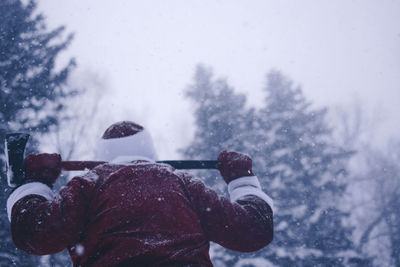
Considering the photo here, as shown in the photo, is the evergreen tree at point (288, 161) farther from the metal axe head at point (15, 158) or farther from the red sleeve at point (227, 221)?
the red sleeve at point (227, 221)

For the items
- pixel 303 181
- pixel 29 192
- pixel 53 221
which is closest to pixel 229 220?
pixel 53 221

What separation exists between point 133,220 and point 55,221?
367 mm

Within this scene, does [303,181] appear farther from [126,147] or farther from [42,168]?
[42,168]

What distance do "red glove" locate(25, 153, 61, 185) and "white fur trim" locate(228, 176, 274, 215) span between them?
1.13 metres

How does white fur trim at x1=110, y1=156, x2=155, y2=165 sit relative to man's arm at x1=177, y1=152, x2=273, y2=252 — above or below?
above

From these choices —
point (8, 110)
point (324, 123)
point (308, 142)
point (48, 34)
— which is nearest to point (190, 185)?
point (8, 110)

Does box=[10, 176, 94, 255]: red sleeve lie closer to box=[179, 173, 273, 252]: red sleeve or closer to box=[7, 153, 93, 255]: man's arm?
box=[7, 153, 93, 255]: man's arm

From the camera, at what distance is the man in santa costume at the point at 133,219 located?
4.66ft

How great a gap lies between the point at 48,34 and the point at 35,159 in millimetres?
12556

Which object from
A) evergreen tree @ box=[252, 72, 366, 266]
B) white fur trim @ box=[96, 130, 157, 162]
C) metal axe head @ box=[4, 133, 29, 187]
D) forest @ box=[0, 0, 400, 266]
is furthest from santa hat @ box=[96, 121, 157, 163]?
evergreen tree @ box=[252, 72, 366, 266]

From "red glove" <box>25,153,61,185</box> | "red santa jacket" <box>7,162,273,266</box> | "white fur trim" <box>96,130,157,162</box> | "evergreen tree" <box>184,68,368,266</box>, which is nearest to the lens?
"red santa jacket" <box>7,162,273,266</box>

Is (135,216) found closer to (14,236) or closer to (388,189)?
(14,236)

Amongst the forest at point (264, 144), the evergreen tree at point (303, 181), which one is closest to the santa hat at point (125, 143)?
the forest at point (264, 144)

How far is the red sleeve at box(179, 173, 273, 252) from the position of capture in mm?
1674
